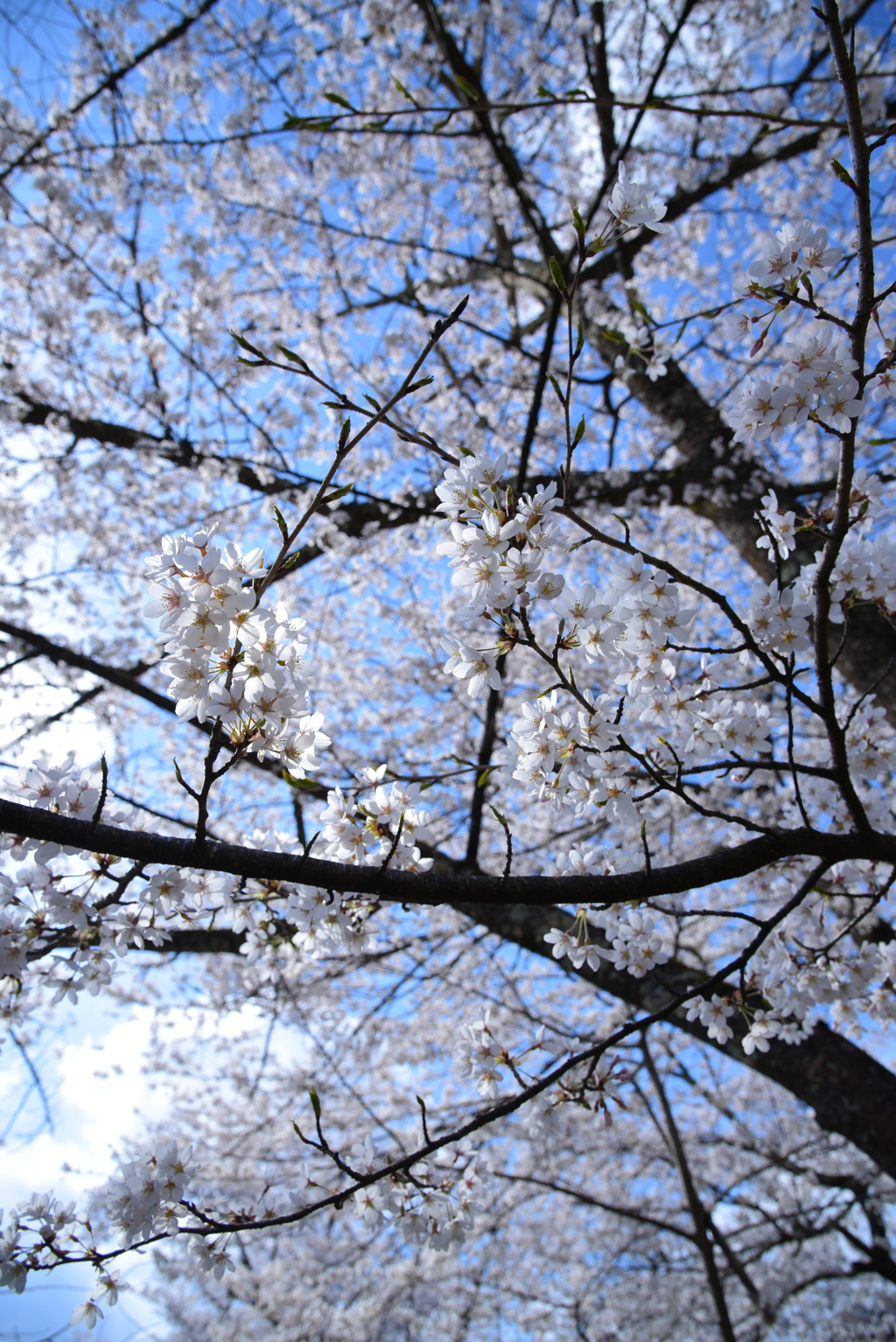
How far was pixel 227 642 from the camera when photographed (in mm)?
1255

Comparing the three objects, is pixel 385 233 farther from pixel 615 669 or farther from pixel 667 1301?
pixel 667 1301

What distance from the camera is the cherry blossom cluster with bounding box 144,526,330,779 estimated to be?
124cm

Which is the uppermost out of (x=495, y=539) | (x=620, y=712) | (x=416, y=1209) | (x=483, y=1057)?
(x=495, y=539)

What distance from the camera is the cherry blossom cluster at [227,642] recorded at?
48.8 inches

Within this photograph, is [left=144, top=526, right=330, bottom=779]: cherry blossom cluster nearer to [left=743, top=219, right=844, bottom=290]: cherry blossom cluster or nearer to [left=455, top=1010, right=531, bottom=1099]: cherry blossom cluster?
[left=743, top=219, right=844, bottom=290]: cherry blossom cluster

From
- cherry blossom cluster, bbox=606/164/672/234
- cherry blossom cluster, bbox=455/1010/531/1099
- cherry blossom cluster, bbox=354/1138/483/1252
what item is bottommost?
cherry blossom cluster, bbox=354/1138/483/1252

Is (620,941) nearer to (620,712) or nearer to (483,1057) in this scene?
(483,1057)

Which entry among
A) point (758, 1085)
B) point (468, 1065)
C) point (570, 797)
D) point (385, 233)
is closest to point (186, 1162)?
point (468, 1065)

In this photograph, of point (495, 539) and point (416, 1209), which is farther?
point (416, 1209)

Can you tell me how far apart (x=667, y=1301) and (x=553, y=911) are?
8934mm

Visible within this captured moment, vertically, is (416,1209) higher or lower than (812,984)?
lower

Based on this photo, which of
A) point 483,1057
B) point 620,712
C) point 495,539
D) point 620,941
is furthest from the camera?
point 483,1057

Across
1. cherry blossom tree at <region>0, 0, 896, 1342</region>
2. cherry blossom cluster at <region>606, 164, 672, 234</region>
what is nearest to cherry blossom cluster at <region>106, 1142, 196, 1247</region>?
cherry blossom tree at <region>0, 0, 896, 1342</region>

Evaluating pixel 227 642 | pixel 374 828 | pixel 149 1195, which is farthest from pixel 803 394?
pixel 149 1195
